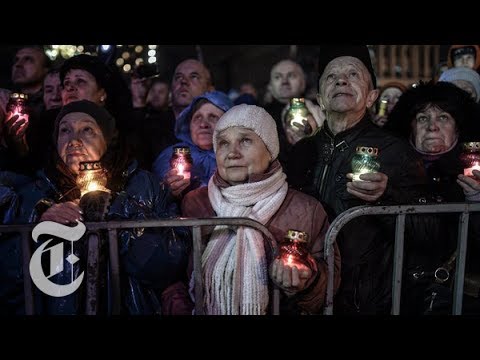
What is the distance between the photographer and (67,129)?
3730 millimetres

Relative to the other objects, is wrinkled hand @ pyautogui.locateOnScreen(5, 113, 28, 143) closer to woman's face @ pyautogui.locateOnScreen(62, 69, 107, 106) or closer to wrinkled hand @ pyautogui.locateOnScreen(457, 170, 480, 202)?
woman's face @ pyautogui.locateOnScreen(62, 69, 107, 106)

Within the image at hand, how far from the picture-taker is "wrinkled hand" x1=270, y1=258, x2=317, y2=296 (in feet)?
9.49

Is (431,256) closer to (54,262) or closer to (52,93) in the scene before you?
(54,262)

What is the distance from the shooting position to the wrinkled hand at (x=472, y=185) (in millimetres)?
3363

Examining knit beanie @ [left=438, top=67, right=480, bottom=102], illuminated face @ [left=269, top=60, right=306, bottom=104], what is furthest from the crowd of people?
illuminated face @ [left=269, top=60, right=306, bottom=104]

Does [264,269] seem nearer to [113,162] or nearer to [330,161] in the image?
[330,161]

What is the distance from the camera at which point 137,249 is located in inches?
129

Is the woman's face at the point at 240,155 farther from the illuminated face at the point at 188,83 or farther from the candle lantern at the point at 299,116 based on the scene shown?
the illuminated face at the point at 188,83

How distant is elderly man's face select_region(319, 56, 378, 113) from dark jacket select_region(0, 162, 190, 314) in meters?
1.50

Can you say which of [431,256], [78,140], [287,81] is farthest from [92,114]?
[287,81]

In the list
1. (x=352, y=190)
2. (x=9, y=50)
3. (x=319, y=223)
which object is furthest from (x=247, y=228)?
(x=9, y=50)

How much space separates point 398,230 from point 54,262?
212cm

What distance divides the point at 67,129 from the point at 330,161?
6.40ft

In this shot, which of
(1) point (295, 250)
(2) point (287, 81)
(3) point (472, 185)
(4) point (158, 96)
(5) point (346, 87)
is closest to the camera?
(1) point (295, 250)
